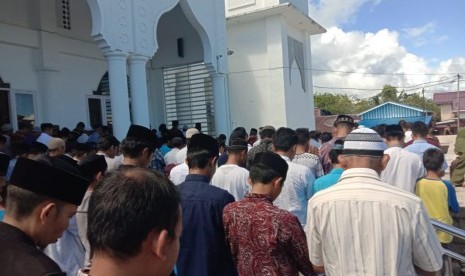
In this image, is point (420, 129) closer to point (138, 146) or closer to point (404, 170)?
point (404, 170)

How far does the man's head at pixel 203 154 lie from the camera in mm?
2844

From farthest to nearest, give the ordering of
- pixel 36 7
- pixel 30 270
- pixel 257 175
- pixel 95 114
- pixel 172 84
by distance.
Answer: pixel 172 84 → pixel 95 114 → pixel 36 7 → pixel 257 175 → pixel 30 270

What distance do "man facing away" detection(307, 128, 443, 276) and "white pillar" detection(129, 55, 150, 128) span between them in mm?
7029

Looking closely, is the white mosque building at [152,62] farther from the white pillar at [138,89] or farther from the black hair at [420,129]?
the black hair at [420,129]

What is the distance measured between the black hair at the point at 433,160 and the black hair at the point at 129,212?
365cm

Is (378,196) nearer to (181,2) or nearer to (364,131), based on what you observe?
(364,131)

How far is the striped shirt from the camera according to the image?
1866mm

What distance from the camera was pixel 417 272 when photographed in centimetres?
202

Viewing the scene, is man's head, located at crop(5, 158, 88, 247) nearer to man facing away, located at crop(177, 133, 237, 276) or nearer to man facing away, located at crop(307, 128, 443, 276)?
man facing away, located at crop(177, 133, 237, 276)

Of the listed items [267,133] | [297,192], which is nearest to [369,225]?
[297,192]

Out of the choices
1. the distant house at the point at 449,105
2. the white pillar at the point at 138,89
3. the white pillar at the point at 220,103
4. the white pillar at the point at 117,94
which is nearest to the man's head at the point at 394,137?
the white pillar at the point at 117,94

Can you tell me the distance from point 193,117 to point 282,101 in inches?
161

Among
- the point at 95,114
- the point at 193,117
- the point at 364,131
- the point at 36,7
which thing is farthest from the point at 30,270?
the point at 193,117

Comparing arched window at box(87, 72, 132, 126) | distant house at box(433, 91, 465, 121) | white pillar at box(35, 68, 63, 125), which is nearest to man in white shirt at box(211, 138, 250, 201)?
white pillar at box(35, 68, 63, 125)
